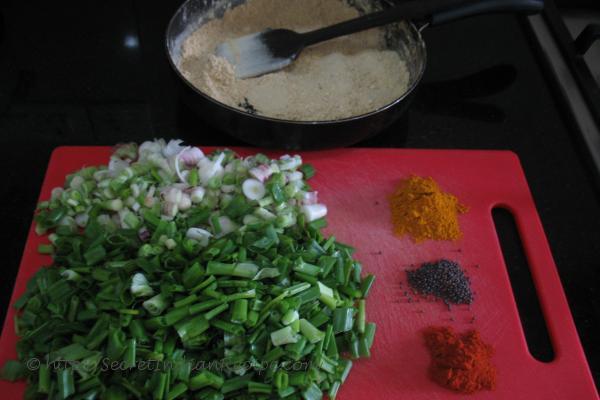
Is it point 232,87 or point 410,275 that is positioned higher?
point 232,87

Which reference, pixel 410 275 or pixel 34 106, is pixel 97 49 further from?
pixel 410 275

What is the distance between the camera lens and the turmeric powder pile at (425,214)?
1851mm

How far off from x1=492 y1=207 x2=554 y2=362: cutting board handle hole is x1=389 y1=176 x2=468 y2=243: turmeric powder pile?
0.19 meters

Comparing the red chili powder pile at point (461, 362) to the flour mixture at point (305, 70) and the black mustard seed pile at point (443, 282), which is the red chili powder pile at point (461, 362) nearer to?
the black mustard seed pile at point (443, 282)

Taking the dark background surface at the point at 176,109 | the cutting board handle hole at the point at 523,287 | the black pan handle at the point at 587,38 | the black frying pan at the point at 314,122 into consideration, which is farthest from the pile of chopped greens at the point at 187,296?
the black pan handle at the point at 587,38

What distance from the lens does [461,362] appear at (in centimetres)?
152

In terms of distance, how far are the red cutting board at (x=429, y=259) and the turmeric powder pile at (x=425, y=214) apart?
0.04 meters

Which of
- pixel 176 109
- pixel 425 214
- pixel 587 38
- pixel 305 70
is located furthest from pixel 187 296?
pixel 587 38

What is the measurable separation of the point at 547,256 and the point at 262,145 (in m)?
1.09

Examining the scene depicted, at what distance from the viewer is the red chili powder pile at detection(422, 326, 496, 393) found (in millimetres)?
1521

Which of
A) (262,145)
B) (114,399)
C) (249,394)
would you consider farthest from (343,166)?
(114,399)

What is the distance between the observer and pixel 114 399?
4.54 ft

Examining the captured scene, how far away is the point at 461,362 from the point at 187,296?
0.81 metres

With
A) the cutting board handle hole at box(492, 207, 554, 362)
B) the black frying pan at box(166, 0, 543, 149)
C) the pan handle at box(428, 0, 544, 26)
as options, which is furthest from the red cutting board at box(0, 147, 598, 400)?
the pan handle at box(428, 0, 544, 26)
